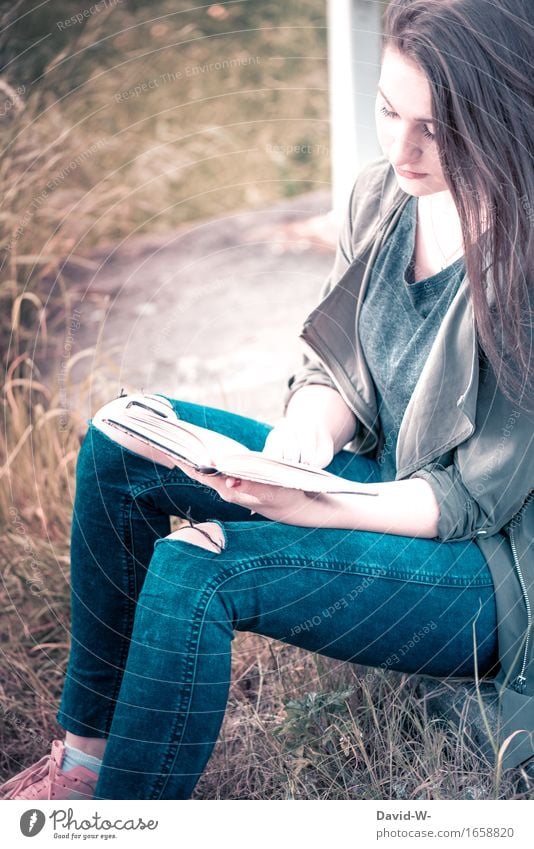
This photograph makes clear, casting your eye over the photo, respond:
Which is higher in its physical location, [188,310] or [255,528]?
[188,310]

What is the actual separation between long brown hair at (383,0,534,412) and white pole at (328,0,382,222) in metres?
0.85

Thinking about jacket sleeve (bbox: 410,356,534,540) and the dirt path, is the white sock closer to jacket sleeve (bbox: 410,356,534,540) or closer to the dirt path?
jacket sleeve (bbox: 410,356,534,540)

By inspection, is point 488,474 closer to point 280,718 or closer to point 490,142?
point 490,142

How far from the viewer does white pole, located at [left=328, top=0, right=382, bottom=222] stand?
192 cm

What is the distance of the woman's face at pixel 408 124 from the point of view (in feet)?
3.50

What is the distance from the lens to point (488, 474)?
109cm

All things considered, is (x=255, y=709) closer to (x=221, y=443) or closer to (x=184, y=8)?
(x=221, y=443)

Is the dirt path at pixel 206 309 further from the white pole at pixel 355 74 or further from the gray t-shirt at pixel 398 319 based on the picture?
the gray t-shirt at pixel 398 319

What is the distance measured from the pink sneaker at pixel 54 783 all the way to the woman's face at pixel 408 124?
818 mm

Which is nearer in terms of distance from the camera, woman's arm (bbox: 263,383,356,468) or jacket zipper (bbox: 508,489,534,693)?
jacket zipper (bbox: 508,489,534,693)

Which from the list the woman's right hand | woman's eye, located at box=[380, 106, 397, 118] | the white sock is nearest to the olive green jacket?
the woman's right hand
